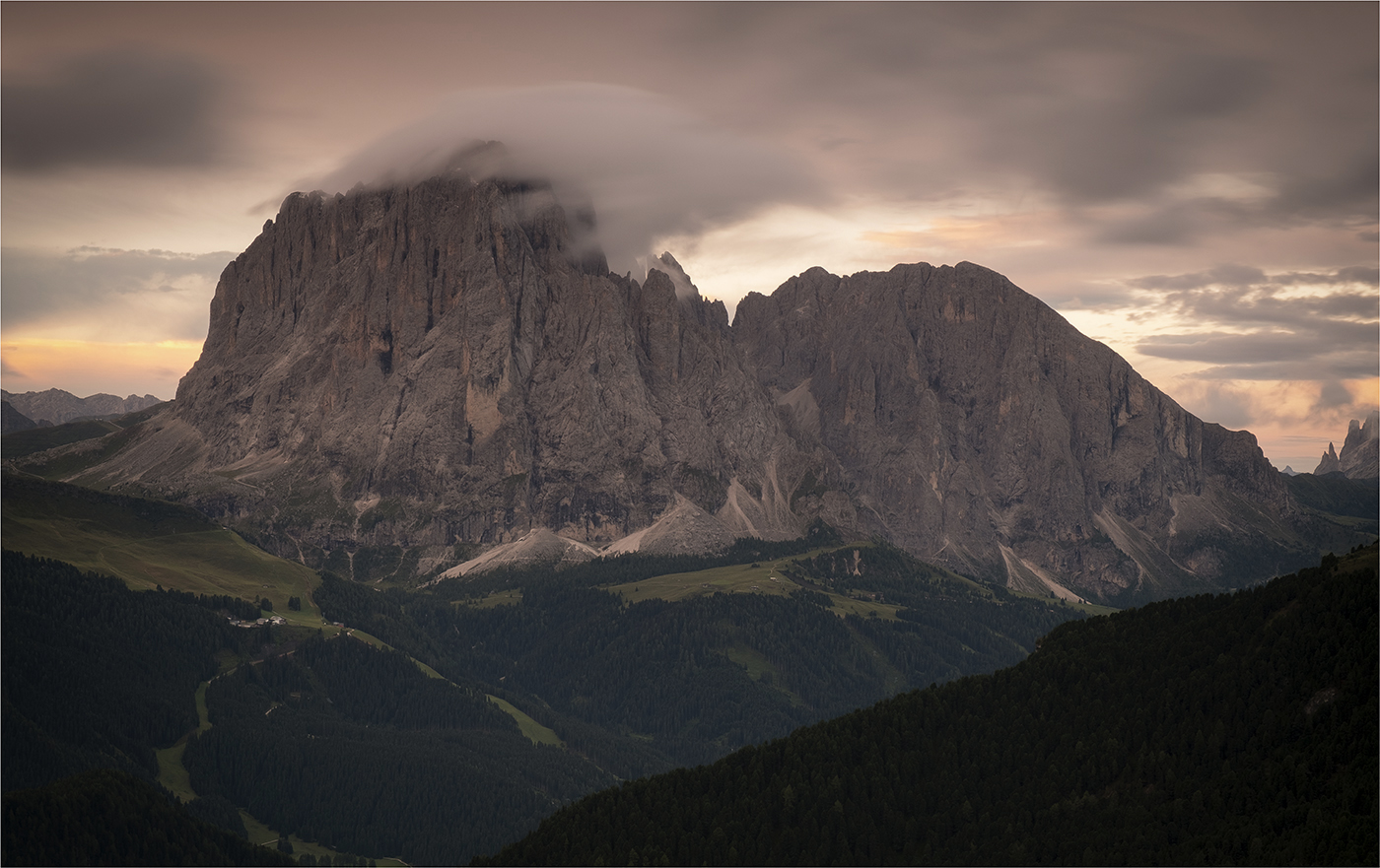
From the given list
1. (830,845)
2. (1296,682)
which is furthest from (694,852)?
(1296,682)

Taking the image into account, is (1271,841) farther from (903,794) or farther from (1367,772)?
(903,794)

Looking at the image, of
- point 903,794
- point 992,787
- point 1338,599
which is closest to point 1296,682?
point 1338,599

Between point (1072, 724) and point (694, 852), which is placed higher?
point (1072, 724)

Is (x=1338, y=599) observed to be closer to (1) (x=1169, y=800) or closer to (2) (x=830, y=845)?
(1) (x=1169, y=800)

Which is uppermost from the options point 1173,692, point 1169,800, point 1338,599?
point 1338,599

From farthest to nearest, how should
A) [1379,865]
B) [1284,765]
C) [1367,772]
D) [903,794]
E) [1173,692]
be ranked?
1. [903,794]
2. [1173,692]
3. [1284,765]
4. [1367,772]
5. [1379,865]

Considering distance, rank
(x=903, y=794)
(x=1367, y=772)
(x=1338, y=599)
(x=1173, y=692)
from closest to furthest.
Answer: (x=1367, y=772)
(x=1338, y=599)
(x=1173, y=692)
(x=903, y=794)

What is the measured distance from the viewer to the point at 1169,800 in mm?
173000

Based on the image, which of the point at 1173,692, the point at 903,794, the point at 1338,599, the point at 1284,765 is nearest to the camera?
the point at 1284,765

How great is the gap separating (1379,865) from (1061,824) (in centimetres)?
4647

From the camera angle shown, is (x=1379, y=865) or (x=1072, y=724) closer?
(x=1379, y=865)

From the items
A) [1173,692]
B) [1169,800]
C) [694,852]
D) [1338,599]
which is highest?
[1338,599]

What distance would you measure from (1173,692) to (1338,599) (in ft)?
84.1

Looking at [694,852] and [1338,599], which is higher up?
[1338,599]
